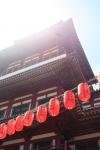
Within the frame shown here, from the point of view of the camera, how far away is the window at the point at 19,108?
1689 centimetres

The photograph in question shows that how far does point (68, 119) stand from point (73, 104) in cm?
115

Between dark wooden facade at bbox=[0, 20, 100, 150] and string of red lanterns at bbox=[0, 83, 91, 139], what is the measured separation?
1.72 ft

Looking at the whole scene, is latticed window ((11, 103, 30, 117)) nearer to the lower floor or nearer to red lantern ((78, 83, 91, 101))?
the lower floor

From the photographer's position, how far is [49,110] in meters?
12.4

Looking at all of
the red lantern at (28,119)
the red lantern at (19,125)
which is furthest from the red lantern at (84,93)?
the red lantern at (19,125)

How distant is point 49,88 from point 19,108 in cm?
278

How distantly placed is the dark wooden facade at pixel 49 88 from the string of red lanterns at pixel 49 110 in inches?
20.6

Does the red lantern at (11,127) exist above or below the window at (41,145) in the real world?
above

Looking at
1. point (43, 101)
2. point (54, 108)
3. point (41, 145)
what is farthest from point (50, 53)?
point (41, 145)

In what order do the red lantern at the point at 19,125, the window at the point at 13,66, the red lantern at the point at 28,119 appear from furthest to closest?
the window at the point at 13,66
the red lantern at the point at 19,125
the red lantern at the point at 28,119

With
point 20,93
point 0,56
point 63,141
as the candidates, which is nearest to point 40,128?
point 63,141

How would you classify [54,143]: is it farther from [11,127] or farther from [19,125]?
[11,127]

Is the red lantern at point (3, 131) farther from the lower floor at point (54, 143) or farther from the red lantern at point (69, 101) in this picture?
the red lantern at point (69, 101)

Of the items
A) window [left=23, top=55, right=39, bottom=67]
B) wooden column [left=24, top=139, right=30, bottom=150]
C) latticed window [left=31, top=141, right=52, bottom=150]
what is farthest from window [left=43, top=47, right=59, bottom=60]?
latticed window [left=31, top=141, right=52, bottom=150]
